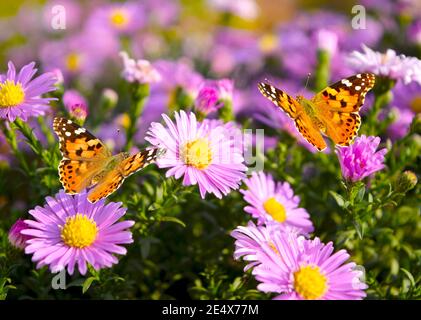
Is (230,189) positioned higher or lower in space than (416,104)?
lower

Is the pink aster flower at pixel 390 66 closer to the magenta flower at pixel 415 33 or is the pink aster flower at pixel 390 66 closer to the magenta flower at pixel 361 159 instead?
the magenta flower at pixel 361 159

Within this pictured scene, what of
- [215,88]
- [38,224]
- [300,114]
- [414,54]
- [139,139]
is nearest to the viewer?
[38,224]

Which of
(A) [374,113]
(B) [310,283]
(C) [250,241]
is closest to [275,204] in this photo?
(C) [250,241]

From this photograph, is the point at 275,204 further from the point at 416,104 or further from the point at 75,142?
the point at 416,104

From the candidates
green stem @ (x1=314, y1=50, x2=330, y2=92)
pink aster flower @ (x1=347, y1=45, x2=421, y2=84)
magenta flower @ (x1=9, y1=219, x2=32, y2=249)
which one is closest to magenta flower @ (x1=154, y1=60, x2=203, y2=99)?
green stem @ (x1=314, y1=50, x2=330, y2=92)

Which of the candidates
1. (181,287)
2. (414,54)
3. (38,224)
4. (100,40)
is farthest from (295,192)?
(100,40)

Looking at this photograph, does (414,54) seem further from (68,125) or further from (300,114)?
(68,125)

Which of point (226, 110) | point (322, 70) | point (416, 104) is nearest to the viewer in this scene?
point (226, 110)

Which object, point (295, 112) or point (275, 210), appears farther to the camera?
point (275, 210)
